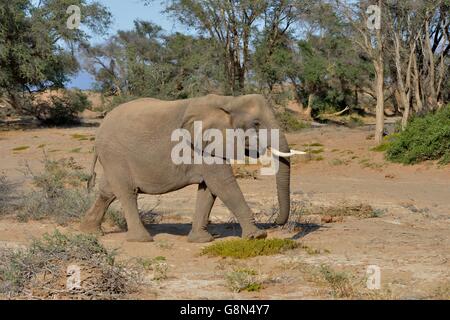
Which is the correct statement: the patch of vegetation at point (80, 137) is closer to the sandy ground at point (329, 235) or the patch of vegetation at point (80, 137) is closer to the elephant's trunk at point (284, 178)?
the sandy ground at point (329, 235)

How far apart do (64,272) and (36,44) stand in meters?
25.8

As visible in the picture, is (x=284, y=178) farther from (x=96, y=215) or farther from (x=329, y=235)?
(x=96, y=215)

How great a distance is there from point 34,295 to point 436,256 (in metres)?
4.70

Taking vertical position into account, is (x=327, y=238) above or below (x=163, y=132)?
below

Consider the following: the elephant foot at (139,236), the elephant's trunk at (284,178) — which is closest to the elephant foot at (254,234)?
the elephant's trunk at (284,178)

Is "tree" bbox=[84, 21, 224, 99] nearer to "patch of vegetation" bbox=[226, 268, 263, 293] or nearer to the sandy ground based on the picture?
the sandy ground

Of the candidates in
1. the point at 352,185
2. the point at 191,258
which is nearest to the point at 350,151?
the point at 352,185

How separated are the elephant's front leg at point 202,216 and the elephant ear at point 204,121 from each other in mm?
662

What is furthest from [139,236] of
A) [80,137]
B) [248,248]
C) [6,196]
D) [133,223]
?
[80,137]

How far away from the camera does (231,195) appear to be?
30.3ft

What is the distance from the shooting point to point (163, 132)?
9531mm

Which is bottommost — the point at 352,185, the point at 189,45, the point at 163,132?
the point at 352,185
